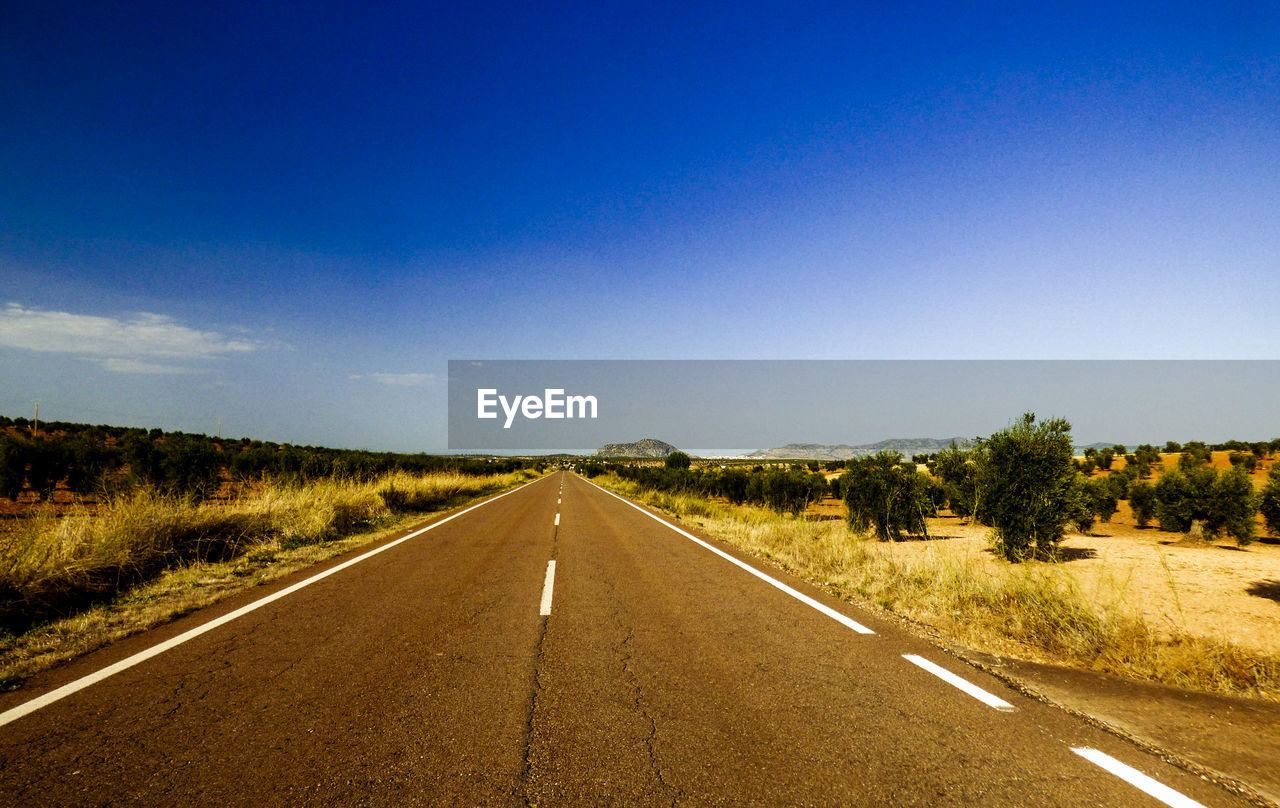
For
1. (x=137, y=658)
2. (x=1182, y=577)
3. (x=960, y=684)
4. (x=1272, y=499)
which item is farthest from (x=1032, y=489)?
(x=137, y=658)

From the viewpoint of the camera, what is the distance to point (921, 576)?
Result: 7.53 meters

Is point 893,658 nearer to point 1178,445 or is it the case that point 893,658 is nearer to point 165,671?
point 165,671

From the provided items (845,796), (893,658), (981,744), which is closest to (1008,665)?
(893,658)

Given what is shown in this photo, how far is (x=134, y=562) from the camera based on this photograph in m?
7.26

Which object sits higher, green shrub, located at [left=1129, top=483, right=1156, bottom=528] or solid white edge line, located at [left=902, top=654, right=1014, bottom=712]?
solid white edge line, located at [left=902, top=654, right=1014, bottom=712]

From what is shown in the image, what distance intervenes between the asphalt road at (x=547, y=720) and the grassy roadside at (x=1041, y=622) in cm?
97

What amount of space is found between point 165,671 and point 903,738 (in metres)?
5.63

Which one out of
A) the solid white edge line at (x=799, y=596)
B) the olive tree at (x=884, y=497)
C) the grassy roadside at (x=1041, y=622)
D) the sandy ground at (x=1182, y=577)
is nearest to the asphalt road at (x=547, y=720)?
the solid white edge line at (x=799, y=596)

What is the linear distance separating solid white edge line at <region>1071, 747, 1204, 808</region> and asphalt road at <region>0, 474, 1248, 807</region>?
17mm

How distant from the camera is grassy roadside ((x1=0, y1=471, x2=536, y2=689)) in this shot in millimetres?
5000

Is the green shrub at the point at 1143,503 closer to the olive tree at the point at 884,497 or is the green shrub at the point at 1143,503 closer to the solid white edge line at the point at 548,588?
the olive tree at the point at 884,497

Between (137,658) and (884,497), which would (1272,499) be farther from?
(137,658)

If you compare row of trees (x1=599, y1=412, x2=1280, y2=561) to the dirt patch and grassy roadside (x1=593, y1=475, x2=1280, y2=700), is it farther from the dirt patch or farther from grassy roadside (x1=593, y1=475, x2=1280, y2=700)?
grassy roadside (x1=593, y1=475, x2=1280, y2=700)

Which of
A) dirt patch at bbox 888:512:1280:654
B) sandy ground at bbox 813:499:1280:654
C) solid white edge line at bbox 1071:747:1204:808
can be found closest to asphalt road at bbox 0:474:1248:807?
solid white edge line at bbox 1071:747:1204:808
